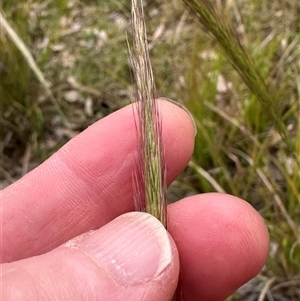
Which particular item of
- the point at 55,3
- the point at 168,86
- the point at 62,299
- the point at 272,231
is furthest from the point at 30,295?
the point at 55,3

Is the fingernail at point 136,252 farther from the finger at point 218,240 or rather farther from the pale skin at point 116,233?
the finger at point 218,240

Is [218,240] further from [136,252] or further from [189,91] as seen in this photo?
[189,91]

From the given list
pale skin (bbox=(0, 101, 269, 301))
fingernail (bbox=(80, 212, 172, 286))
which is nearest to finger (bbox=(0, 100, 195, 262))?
pale skin (bbox=(0, 101, 269, 301))

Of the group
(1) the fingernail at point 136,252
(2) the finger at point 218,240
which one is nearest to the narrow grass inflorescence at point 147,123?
(1) the fingernail at point 136,252

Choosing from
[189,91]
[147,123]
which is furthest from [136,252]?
[189,91]

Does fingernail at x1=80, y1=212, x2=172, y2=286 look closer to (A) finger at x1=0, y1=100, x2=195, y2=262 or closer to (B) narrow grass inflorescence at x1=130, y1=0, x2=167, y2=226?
(B) narrow grass inflorescence at x1=130, y1=0, x2=167, y2=226

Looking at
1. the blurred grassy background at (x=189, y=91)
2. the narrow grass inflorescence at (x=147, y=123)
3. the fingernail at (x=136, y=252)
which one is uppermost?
the narrow grass inflorescence at (x=147, y=123)

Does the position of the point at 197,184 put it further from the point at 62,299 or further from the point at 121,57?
the point at 62,299
